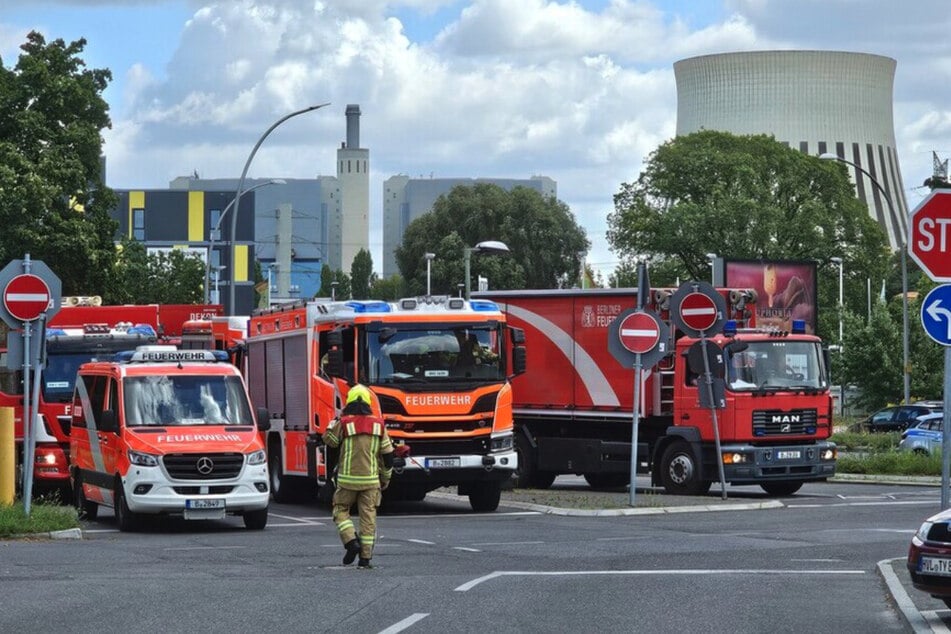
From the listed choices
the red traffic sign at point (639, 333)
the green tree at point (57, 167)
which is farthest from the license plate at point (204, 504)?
the green tree at point (57, 167)

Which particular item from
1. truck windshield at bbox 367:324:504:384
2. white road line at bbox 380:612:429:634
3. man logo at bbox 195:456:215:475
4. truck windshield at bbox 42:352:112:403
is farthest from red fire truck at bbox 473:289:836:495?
white road line at bbox 380:612:429:634

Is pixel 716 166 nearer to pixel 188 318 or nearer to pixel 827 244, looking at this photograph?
pixel 827 244

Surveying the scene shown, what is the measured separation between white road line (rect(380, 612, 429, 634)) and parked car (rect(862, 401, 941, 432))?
4632 cm

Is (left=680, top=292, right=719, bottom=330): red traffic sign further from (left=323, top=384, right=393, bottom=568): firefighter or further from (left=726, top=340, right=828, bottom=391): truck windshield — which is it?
(left=323, top=384, right=393, bottom=568): firefighter

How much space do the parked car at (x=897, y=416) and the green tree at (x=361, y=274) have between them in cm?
13064

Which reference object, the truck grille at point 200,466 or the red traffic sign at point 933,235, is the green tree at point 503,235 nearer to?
the truck grille at point 200,466

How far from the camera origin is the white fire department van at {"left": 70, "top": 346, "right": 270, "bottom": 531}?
22828 millimetres

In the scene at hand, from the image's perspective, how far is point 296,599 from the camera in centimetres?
1458

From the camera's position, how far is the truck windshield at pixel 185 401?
2391 centimetres

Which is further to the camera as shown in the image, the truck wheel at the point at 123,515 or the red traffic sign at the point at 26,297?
the truck wheel at the point at 123,515

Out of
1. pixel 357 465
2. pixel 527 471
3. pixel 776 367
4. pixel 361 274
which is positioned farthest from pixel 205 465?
pixel 361 274

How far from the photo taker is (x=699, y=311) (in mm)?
27766

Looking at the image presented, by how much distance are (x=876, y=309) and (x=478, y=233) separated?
143ft

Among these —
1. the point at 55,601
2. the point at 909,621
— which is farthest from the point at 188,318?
the point at 909,621
